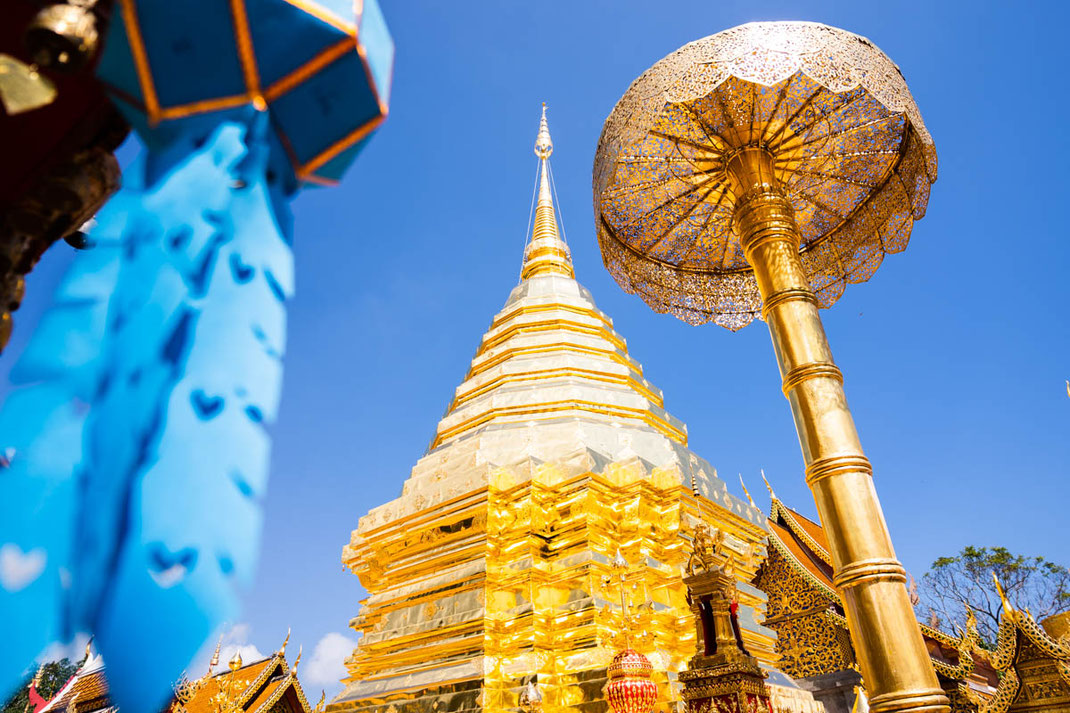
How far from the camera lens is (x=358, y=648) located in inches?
271

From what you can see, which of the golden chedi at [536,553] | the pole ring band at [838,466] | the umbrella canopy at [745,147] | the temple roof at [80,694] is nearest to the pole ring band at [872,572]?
the pole ring band at [838,466]

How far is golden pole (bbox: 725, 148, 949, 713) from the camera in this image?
2.60 m

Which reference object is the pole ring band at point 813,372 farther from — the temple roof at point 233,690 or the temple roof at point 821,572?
the temple roof at point 233,690

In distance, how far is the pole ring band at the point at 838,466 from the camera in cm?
300

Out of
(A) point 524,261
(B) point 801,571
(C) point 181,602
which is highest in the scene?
(A) point 524,261

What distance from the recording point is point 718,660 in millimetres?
4102

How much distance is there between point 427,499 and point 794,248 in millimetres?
4690

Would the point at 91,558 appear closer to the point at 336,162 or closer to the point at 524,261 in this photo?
the point at 336,162

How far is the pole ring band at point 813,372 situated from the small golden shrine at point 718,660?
1836mm

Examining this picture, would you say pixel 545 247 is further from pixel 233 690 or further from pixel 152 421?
pixel 152 421

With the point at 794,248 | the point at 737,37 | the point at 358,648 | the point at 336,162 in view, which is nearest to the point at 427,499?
the point at 358,648

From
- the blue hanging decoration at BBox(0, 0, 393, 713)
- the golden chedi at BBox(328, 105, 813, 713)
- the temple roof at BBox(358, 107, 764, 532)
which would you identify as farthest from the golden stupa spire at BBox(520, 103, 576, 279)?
the blue hanging decoration at BBox(0, 0, 393, 713)

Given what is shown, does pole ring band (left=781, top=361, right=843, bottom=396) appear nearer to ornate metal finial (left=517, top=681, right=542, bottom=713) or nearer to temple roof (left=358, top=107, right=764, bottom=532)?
ornate metal finial (left=517, top=681, right=542, bottom=713)

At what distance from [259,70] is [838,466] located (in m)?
2.89
